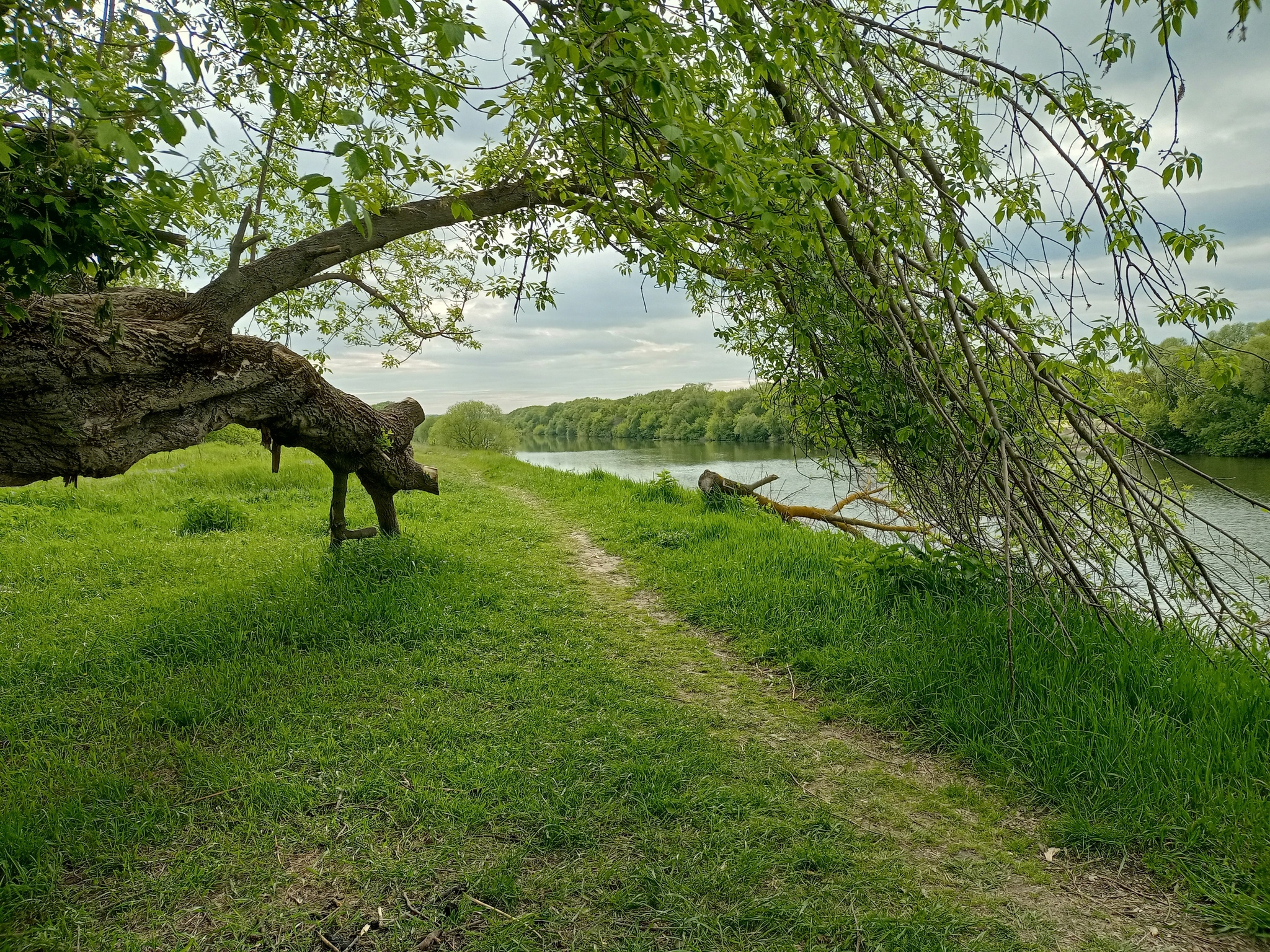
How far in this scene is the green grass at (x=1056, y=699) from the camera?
2.97 m

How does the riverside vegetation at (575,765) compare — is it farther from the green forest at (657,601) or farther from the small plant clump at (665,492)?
the small plant clump at (665,492)

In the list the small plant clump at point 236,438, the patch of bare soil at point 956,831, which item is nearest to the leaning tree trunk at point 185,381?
the patch of bare soil at point 956,831

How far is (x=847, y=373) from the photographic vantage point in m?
4.93

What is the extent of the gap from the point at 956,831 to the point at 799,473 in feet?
16.8

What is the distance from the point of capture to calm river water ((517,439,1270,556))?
11133mm

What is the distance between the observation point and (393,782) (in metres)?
3.58

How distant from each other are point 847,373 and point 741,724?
8.52 feet

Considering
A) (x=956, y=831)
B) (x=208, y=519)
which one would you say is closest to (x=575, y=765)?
(x=956, y=831)

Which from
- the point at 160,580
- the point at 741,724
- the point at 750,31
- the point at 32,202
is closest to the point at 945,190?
the point at 750,31

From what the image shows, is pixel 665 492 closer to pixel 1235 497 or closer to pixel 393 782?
pixel 393 782

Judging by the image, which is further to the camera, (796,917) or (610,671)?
(610,671)

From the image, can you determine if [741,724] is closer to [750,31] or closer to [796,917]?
[796,917]

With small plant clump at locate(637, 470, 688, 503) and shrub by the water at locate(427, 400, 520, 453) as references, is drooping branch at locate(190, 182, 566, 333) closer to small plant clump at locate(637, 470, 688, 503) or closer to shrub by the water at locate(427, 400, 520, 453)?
small plant clump at locate(637, 470, 688, 503)

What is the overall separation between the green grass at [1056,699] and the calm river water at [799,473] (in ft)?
4.12
